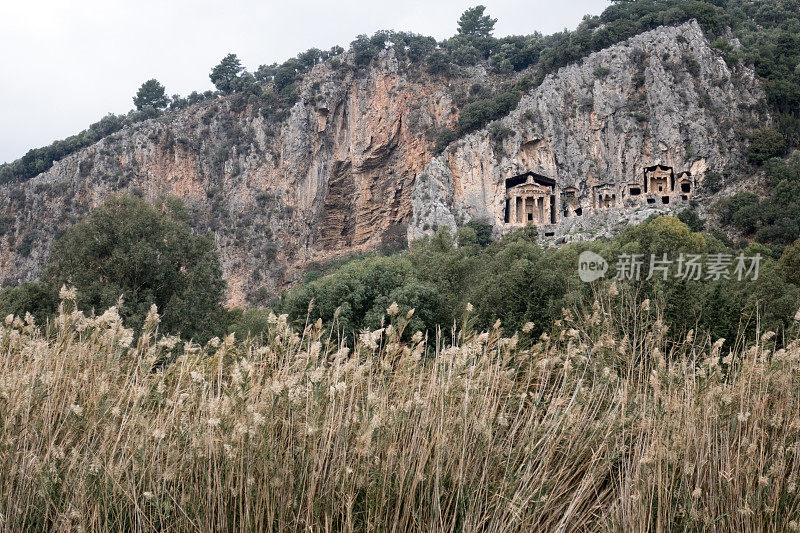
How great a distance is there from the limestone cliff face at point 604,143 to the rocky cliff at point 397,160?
0.39 feet

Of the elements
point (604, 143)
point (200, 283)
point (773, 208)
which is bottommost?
point (200, 283)

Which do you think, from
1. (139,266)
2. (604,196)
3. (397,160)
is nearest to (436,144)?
(397,160)

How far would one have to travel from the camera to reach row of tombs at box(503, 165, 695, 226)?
45.7 meters

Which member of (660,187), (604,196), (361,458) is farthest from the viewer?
(604,196)

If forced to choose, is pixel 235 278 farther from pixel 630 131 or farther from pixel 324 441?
pixel 324 441

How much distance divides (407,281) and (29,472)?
53.0ft

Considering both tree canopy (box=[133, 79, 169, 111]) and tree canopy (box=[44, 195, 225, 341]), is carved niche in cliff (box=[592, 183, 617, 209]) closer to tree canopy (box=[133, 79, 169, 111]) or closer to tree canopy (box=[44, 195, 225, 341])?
tree canopy (box=[44, 195, 225, 341])

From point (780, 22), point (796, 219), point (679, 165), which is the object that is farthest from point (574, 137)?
point (780, 22)

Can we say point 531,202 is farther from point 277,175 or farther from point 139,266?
point 139,266

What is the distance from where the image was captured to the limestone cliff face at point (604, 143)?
151 feet

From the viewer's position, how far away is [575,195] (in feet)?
160

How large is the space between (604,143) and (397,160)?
22.2m

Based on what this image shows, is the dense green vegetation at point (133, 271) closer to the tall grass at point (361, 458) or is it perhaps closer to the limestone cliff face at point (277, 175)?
the tall grass at point (361, 458)

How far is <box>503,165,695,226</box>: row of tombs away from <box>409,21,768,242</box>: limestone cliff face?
9 centimetres
